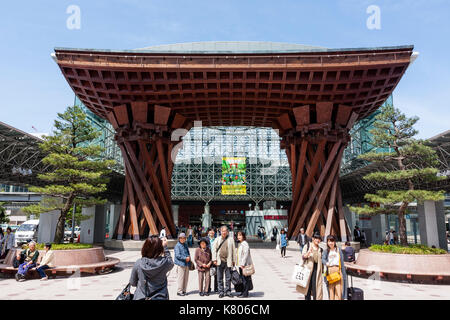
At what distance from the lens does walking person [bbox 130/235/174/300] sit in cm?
425

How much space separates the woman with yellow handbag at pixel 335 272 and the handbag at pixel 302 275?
342 mm

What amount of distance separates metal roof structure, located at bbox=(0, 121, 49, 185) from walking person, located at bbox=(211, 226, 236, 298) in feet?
47.4

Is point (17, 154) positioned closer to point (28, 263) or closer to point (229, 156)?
point (28, 263)

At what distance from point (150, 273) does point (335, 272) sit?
3.41 meters

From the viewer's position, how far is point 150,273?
13.9ft

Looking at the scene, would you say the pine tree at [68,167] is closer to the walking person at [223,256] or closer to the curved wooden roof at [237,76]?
the curved wooden roof at [237,76]

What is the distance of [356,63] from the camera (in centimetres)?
1928

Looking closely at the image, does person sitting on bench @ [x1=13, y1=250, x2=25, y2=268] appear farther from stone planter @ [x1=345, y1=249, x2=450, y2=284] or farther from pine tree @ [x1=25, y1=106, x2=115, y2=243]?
stone planter @ [x1=345, y1=249, x2=450, y2=284]

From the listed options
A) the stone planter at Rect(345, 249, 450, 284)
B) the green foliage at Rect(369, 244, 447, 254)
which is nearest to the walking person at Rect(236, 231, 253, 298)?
the stone planter at Rect(345, 249, 450, 284)

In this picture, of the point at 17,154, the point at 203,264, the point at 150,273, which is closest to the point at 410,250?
the point at 203,264

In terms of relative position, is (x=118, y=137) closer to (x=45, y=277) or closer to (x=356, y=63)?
(x=45, y=277)
